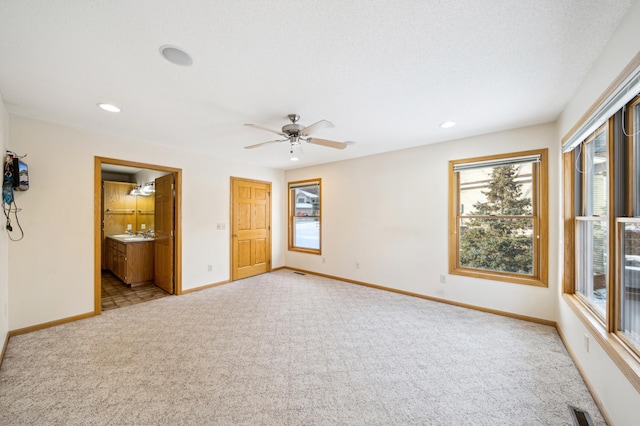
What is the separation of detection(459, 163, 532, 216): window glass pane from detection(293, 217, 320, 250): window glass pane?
9.89 feet

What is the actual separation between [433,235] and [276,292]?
2792 mm

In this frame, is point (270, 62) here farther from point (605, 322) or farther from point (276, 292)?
point (276, 292)

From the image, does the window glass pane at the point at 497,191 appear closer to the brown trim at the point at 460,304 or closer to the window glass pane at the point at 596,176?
the window glass pane at the point at 596,176

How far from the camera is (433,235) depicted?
12.7 ft

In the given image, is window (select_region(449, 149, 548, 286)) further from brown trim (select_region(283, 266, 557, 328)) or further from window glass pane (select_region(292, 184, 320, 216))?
window glass pane (select_region(292, 184, 320, 216))

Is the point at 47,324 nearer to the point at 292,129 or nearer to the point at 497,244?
the point at 292,129

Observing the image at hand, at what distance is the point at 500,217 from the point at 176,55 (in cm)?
403

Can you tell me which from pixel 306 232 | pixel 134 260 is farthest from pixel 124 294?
pixel 306 232

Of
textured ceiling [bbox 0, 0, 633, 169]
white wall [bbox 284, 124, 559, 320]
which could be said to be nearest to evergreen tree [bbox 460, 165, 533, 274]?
white wall [bbox 284, 124, 559, 320]

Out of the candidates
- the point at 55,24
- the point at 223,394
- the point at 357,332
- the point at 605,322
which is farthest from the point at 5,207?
the point at 605,322

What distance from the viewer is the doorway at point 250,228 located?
16.4 ft

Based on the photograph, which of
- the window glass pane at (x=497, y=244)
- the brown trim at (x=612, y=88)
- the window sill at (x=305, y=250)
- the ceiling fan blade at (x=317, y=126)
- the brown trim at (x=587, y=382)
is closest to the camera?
the brown trim at (x=612, y=88)

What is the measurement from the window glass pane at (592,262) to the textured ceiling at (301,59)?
1280 millimetres

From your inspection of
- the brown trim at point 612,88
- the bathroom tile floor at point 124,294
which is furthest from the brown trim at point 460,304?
the bathroom tile floor at point 124,294
